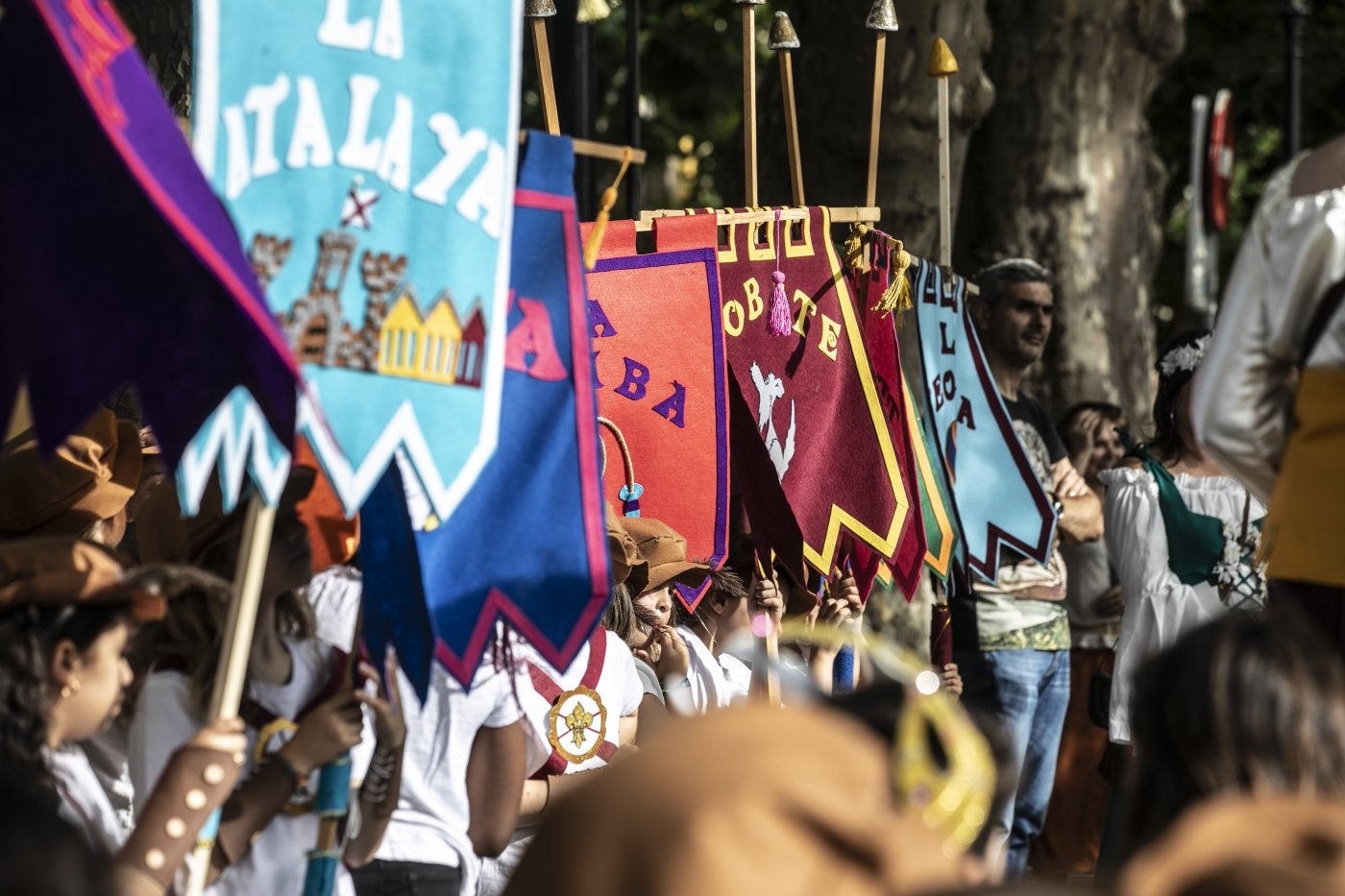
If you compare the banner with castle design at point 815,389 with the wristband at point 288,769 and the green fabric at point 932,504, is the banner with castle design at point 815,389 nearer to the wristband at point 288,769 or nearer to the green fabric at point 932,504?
the green fabric at point 932,504

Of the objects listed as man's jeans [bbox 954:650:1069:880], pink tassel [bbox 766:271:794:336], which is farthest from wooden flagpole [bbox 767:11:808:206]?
man's jeans [bbox 954:650:1069:880]

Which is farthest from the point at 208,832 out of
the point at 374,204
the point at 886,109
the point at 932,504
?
the point at 886,109

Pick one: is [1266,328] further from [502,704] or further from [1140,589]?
[1140,589]

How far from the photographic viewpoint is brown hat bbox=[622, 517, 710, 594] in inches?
171

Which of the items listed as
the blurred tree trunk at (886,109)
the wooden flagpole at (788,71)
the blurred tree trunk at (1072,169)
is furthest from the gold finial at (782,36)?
the blurred tree trunk at (1072,169)

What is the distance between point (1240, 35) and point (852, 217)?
35.7 feet

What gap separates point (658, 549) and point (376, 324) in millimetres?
1595

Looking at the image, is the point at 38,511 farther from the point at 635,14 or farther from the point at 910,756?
the point at 635,14

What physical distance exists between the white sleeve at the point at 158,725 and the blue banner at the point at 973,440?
293 cm

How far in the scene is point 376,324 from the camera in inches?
113

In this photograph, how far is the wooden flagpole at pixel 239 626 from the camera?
2.61m

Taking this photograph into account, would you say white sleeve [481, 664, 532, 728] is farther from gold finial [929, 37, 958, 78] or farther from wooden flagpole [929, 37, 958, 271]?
gold finial [929, 37, 958, 78]

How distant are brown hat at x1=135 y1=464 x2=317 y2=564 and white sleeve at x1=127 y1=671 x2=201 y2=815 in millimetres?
234

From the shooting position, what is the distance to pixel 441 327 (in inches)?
116
